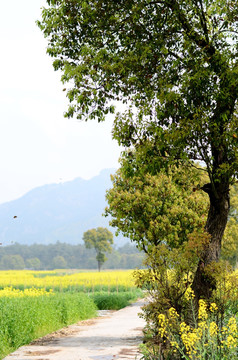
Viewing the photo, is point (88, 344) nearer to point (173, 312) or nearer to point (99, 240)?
point (173, 312)

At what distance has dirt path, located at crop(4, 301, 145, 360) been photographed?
11.1 meters

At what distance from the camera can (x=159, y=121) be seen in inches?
400

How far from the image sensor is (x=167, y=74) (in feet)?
33.7

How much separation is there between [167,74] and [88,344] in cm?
723

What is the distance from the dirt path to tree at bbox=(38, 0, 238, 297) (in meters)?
2.91

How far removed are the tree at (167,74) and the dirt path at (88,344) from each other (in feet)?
9.54

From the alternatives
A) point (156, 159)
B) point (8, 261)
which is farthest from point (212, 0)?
point (8, 261)

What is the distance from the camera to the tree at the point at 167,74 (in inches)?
375

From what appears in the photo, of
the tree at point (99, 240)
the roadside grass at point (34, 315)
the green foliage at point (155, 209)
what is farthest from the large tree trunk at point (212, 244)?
the tree at point (99, 240)

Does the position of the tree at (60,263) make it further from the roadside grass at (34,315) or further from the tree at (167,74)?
the tree at (167,74)

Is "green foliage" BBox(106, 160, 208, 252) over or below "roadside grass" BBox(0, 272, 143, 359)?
over

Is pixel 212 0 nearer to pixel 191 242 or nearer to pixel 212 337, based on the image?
pixel 191 242

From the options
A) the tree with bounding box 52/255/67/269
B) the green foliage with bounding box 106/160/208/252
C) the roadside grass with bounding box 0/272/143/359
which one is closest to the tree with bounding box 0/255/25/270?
the tree with bounding box 52/255/67/269

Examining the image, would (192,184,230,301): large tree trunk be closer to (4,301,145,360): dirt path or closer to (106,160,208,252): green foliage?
(4,301,145,360): dirt path
